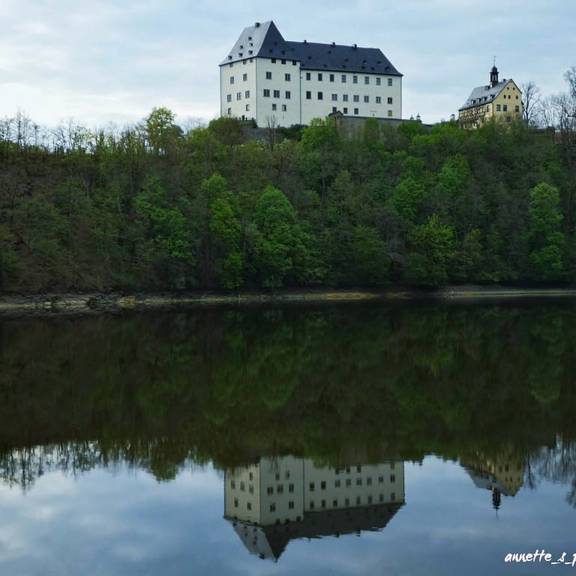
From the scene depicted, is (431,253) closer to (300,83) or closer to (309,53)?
(300,83)

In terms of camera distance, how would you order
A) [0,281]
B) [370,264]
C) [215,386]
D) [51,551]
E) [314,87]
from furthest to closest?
[314,87], [370,264], [0,281], [215,386], [51,551]

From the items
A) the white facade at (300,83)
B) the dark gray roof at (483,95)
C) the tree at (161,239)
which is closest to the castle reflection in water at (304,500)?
the tree at (161,239)

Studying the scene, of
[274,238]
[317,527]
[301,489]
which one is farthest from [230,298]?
[317,527]

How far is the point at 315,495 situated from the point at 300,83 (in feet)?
295

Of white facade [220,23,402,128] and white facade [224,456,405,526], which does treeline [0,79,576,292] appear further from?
white facade [224,456,405,526]

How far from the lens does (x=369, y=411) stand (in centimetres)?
1988

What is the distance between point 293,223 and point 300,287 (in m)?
5.53

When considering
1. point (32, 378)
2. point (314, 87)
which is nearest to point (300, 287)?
point (314, 87)

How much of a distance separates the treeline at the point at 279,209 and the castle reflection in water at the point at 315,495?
1850 inches

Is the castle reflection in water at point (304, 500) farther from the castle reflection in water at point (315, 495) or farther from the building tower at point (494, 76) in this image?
the building tower at point (494, 76)

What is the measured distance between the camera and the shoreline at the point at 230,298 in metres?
57.6

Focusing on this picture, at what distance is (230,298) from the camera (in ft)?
219

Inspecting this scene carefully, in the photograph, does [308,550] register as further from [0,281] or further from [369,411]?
[0,281]

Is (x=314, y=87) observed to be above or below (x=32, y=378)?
above
